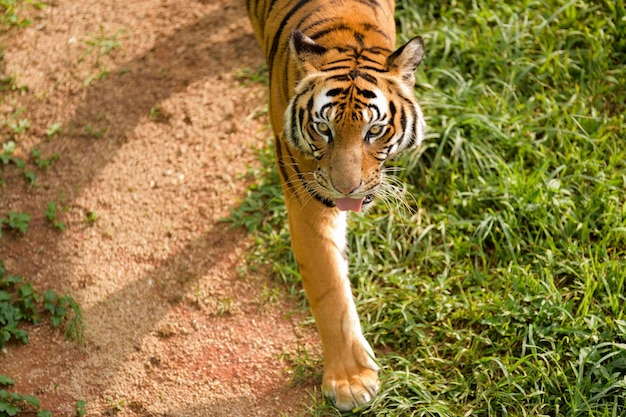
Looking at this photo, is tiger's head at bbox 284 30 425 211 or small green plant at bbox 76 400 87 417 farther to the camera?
small green plant at bbox 76 400 87 417

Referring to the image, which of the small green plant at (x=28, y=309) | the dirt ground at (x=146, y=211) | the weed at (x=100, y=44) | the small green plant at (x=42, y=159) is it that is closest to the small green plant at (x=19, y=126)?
the dirt ground at (x=146, y=211)

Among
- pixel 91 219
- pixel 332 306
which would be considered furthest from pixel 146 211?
pixel 332 306

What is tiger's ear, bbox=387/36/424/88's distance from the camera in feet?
9.87

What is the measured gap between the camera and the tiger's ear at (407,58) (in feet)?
9.87

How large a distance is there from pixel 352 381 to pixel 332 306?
32cm

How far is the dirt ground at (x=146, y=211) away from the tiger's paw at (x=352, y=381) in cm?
17

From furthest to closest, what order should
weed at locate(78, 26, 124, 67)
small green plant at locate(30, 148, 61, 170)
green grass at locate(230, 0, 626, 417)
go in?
weed at locate(78, 26, 124, 67) → small green plant at locate(30, 148, 61, 170) → green grass at locate(230, 0, 626, 417)

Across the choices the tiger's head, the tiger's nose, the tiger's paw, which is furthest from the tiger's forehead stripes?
the tiger's paw

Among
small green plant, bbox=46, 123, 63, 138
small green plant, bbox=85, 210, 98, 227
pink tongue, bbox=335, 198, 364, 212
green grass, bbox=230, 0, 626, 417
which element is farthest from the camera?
small green plant, bbox=46, 123, 63, 138

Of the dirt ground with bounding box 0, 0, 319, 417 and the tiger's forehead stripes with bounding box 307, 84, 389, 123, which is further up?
the tiger's forehead stripes with bounding box 307, 84, 389, 123

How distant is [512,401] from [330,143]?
1.27m

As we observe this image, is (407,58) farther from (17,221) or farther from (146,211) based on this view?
(17,221)

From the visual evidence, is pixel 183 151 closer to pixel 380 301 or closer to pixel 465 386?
pixel 380 301

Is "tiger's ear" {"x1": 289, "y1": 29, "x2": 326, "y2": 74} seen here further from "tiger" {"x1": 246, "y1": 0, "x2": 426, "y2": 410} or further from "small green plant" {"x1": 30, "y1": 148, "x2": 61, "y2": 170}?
"small green plant" {"x1": 30, "y1": 148, "x2": 61, "y2": 170}
